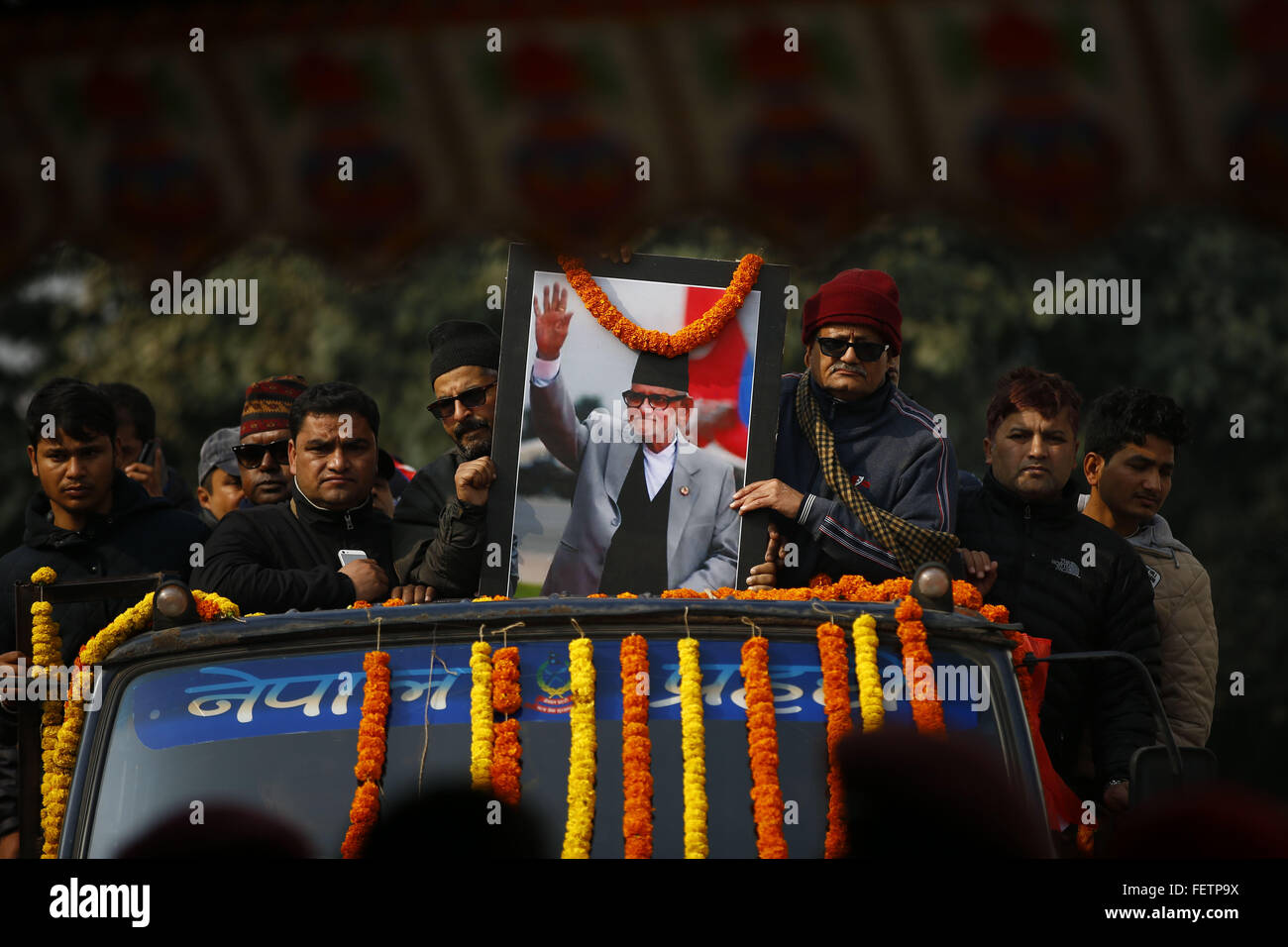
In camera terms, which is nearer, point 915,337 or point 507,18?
point 915,337

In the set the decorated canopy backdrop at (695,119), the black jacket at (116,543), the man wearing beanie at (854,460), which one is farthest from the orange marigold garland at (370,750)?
the decorated canopy backdrop at (695,119)

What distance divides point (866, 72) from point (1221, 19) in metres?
3.15

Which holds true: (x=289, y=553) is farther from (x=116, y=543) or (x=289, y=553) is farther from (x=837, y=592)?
(x=837, y=592)

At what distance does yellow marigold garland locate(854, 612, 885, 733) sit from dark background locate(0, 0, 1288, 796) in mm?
10387

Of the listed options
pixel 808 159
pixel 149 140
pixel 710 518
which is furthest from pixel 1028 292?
pixel 710 518

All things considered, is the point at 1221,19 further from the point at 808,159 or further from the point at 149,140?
the point at 149,140

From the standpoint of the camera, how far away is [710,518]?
16.7ft

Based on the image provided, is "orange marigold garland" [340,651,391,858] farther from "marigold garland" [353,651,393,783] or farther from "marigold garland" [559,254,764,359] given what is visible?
"marigold garland" [559,254,764,359]

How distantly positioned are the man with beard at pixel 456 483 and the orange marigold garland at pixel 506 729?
118 cm

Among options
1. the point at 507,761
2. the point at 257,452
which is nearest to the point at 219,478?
the point at 257,452

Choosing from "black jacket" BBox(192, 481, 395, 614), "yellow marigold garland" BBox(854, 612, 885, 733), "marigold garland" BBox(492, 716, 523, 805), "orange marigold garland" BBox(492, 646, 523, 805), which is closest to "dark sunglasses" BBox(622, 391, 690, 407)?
"black jacket" BBox(192, 481, 395, 614)

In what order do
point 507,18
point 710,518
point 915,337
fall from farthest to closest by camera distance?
point 507,18
point 915,337
point 710,518

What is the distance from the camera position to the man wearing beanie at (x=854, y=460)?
4.95 metres
